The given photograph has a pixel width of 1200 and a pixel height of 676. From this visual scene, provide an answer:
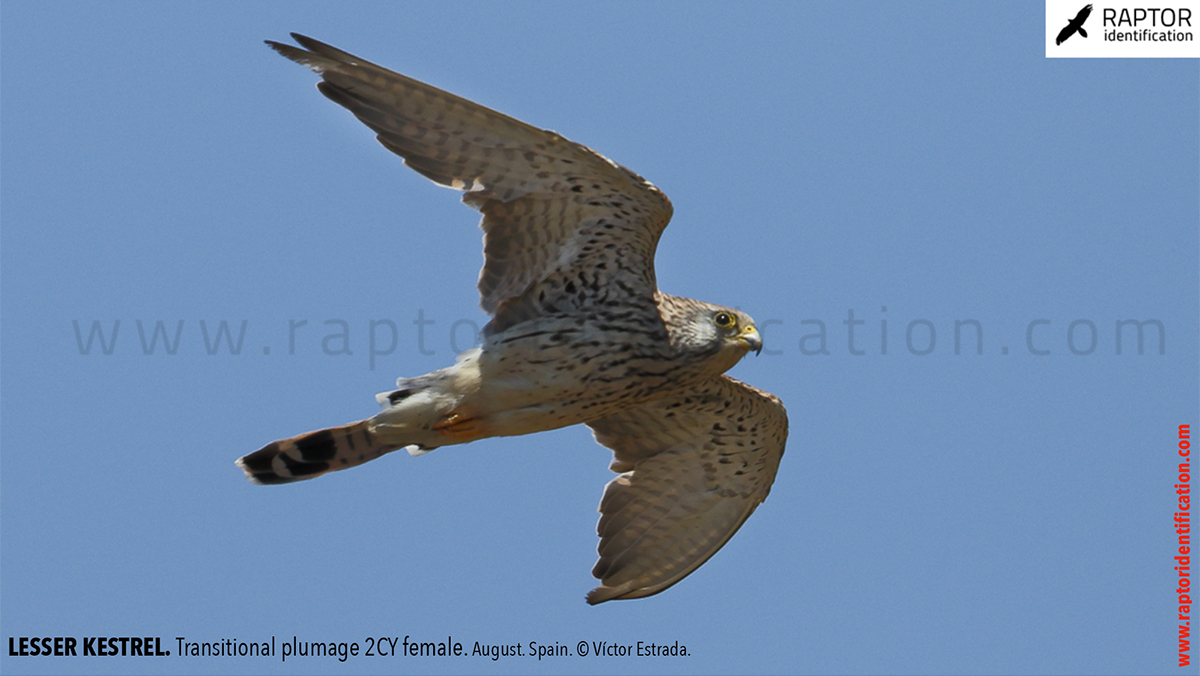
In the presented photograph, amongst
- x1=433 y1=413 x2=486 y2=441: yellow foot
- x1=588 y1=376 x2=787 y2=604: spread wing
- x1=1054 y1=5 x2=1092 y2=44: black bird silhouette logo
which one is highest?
x1=1054 y1=5 x2=1092 y2=44: black bird silhouette logo

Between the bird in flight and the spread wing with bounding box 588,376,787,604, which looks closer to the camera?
the bird in flight

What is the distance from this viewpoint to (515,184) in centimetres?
828

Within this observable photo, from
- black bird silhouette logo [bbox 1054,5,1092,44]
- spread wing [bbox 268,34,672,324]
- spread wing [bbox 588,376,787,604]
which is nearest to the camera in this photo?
spread wing [bbox 268,34,672,324]

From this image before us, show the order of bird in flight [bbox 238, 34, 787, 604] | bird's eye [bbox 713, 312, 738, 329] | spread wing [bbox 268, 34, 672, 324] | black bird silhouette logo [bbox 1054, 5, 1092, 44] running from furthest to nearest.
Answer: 1. black bird silhouette logo [bbox 1054, 5, 1092, 44]
2. bird's eye [bbox 713, 312, 738, 329]
3. bird in flight [bbox 238, 34, 787, 604]
4. spread wing [bbox 268, 34, 672, 324]

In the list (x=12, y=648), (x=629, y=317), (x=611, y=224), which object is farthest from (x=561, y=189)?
(x=12, y=648)

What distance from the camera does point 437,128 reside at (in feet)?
26.3

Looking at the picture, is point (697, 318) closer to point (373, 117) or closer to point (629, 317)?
point (629, 317)

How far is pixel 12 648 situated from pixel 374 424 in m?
3.63

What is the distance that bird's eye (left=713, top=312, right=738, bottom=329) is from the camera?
27.8ft

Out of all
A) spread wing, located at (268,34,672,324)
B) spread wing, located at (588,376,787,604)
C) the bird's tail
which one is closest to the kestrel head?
spread wing, located at (268,34,672,324)

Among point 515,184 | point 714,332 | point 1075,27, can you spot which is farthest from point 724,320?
point 1075,27

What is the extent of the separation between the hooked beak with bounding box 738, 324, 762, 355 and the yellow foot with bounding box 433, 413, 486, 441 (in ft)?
6.21

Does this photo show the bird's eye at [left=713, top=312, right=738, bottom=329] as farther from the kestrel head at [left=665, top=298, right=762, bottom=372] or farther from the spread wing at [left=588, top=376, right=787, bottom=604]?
the spread wing at [left=588, top=376, right=787, bottom=604]

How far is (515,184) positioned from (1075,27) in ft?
18.4
